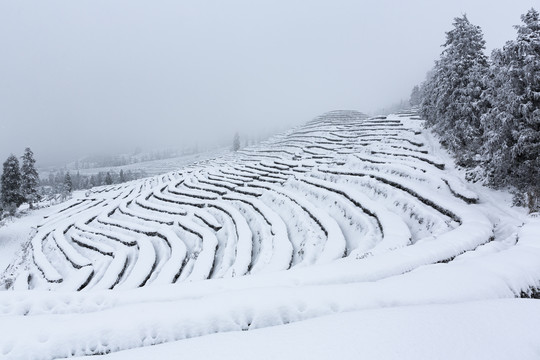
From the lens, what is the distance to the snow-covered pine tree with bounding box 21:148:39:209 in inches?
1561

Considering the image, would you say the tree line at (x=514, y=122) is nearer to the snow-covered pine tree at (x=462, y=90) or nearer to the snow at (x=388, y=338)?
the snow-covered pine tree at (x=462, y=90)

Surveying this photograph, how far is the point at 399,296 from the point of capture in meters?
4.79

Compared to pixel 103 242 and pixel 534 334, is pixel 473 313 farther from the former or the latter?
pixel 103 242

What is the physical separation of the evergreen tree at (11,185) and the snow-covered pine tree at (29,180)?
83cm

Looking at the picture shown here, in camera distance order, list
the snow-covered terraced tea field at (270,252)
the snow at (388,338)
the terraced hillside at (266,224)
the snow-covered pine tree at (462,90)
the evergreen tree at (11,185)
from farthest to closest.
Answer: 1. the evergreen tree at (11,185)
2. the snow-covered pine tree at (462,90)
3. the terraced hillside at (266,224)
4. the snow-covered terraced tea field at (270,252)
5. the snow at (388,338)

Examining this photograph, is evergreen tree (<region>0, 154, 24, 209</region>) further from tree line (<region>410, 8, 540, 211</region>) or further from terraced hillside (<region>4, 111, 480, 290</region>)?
tree line (<region>410, 8, 540, 211</region>)

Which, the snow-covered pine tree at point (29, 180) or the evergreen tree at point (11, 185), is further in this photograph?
the snow-covered pine tree at point (29, 180)

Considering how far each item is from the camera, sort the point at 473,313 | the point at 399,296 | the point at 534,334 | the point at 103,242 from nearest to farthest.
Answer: the point at 534,334 < the point at 473,313 < the point at 399,296 < the point at 103,242

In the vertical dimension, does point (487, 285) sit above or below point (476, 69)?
below

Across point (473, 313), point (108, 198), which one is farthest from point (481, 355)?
point (108, 198)

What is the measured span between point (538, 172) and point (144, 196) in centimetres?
3348

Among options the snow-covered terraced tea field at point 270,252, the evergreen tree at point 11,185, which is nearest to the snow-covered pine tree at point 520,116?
the snow-covered terraced tea field at point 270,252

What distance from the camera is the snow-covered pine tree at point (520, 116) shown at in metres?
12.7

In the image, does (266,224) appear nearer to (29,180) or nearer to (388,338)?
(388,338)
